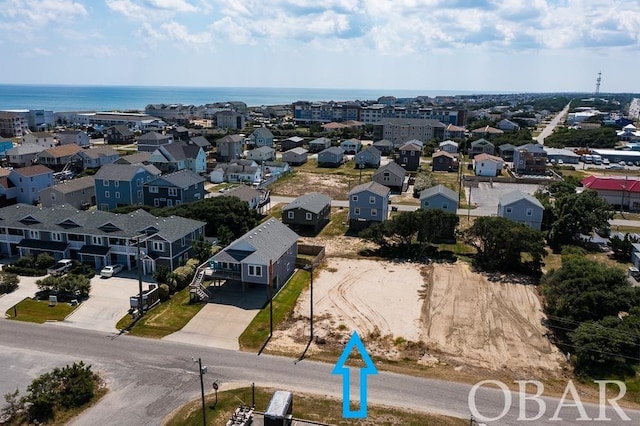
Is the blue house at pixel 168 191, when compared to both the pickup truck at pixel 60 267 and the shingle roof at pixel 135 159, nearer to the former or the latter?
the shingle roof at pixel 135 159

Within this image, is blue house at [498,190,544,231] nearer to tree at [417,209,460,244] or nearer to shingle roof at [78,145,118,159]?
tree at [417,209,460,244]

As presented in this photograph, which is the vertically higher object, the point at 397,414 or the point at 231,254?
the point at 231,254

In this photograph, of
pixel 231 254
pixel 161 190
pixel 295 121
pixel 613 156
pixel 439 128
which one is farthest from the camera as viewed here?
pixel 295 121

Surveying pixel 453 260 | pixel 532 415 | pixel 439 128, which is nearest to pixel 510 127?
pixel 439 128

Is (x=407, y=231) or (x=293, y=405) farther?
(x=407, y=231)

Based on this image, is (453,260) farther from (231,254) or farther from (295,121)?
(295,121)

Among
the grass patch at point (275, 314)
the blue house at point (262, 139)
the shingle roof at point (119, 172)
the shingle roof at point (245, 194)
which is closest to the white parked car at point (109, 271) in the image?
the grass patch at point (275, 314)

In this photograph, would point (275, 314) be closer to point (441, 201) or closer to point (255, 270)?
point (255, 270)
